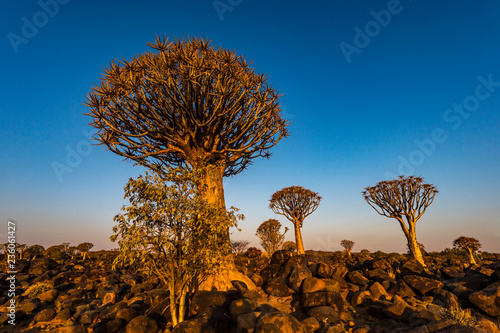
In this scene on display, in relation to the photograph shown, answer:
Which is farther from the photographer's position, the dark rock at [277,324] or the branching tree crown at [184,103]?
the branching tree crown at [184,103]

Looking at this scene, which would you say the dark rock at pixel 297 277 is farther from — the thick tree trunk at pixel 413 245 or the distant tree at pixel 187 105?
the thick tree trunk at pixel 413 245

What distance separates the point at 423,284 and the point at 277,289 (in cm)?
559

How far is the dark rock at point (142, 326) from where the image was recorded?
21.9 feet

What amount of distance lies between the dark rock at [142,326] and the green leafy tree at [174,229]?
2.94 feet

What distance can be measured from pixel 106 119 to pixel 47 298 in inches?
340

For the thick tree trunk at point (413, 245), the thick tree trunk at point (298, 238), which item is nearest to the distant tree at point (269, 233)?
the thick tree trunk at point (298, 238)

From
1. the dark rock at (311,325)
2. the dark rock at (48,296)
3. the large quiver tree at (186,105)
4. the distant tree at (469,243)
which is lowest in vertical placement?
the distant tree at (469,243)

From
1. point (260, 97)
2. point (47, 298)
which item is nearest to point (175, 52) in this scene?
point (260, 97)

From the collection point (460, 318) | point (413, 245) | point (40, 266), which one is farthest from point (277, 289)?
point (40, 266)

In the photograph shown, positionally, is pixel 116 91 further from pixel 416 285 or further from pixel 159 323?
pixel 416 285

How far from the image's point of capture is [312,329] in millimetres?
6039

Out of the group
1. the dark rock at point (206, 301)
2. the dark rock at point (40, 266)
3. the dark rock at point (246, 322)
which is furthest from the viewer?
the dark rock at point (40, 266)

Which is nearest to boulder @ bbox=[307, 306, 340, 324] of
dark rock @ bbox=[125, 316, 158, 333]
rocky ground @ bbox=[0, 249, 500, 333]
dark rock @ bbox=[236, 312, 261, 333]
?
rocky ground @ bbox=[0, 249, 500, 333]

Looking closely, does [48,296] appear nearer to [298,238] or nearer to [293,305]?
[293,305]
